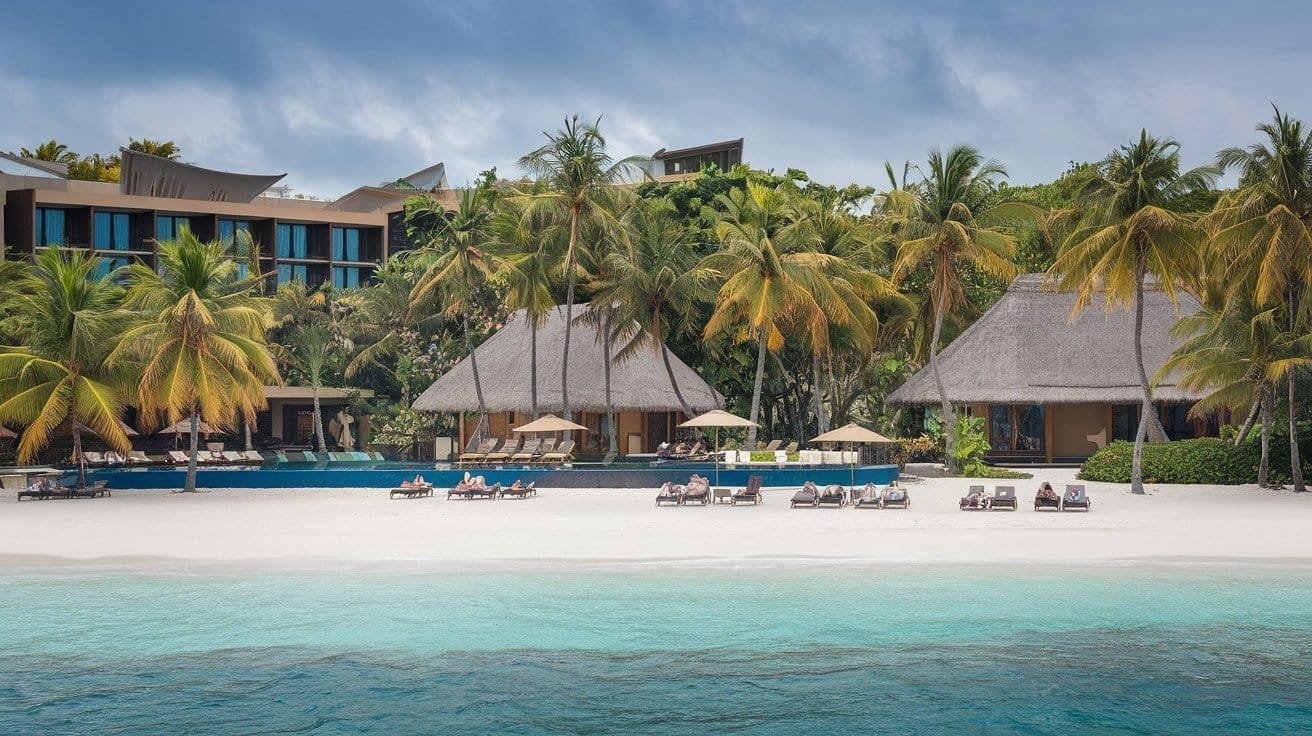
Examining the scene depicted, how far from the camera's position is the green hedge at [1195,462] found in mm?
29000

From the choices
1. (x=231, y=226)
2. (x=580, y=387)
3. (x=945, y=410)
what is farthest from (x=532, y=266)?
(x=231, y=226)

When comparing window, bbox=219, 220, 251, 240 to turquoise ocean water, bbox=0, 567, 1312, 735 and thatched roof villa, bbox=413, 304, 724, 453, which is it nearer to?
thatched roof villa, bbox=413, 304, 724, 453

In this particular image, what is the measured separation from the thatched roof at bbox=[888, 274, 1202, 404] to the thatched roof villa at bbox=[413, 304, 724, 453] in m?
7.11

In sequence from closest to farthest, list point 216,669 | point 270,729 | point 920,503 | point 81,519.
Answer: point 270,729, point 216,669, point 81,519, point 920,503

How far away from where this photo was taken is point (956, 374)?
3853 cm

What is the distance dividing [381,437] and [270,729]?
37.6 meters

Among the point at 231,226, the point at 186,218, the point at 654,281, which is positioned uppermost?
the point at 186,218

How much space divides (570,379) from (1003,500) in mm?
19628

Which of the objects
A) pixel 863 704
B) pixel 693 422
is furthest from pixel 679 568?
pixel 693 422

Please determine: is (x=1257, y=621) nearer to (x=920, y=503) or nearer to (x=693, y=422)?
(x=920, y=503)

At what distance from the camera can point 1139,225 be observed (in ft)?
88.0

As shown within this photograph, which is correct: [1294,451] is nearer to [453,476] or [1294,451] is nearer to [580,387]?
[453,476]

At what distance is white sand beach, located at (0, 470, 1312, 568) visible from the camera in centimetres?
1822

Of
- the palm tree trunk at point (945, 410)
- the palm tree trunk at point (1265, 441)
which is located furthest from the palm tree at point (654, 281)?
the palm tree trunk at point (1265, 441)
